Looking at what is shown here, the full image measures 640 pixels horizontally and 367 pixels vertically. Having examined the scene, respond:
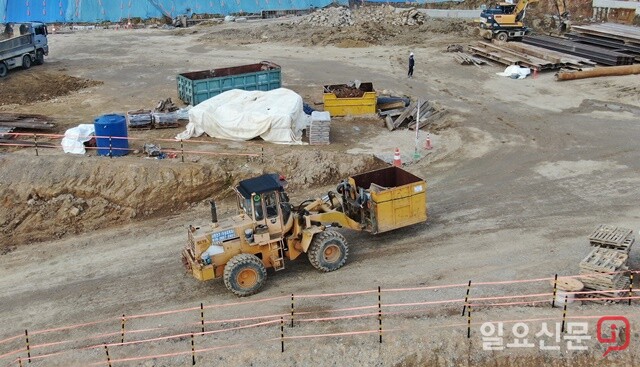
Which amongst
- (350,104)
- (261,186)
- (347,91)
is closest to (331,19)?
(347,91)

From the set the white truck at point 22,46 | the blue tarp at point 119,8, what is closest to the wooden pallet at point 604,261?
the white truck at point 22,46

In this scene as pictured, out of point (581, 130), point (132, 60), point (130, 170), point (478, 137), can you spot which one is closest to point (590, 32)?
point (581, 130)

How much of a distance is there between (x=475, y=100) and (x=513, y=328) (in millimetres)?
18881

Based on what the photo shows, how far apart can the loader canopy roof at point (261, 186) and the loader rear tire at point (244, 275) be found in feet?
4.63

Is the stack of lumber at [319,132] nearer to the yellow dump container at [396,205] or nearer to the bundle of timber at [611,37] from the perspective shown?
the yellow dump container at [396,205]

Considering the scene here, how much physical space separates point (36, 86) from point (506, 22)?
95.8ft

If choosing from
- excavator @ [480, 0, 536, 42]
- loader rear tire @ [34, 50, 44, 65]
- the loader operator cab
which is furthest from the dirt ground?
excavator @ [480, 0, 536, 42]

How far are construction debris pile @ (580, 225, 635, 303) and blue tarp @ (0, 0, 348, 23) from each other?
46140 mm

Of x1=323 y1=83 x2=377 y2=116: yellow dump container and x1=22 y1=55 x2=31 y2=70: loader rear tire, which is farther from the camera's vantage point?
x1=22 y1=55 x2=31 y2=70: loader rear tire

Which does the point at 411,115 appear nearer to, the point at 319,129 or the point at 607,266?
the point at 319,129

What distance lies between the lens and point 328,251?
1458 cm

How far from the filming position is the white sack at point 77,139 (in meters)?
20.7
